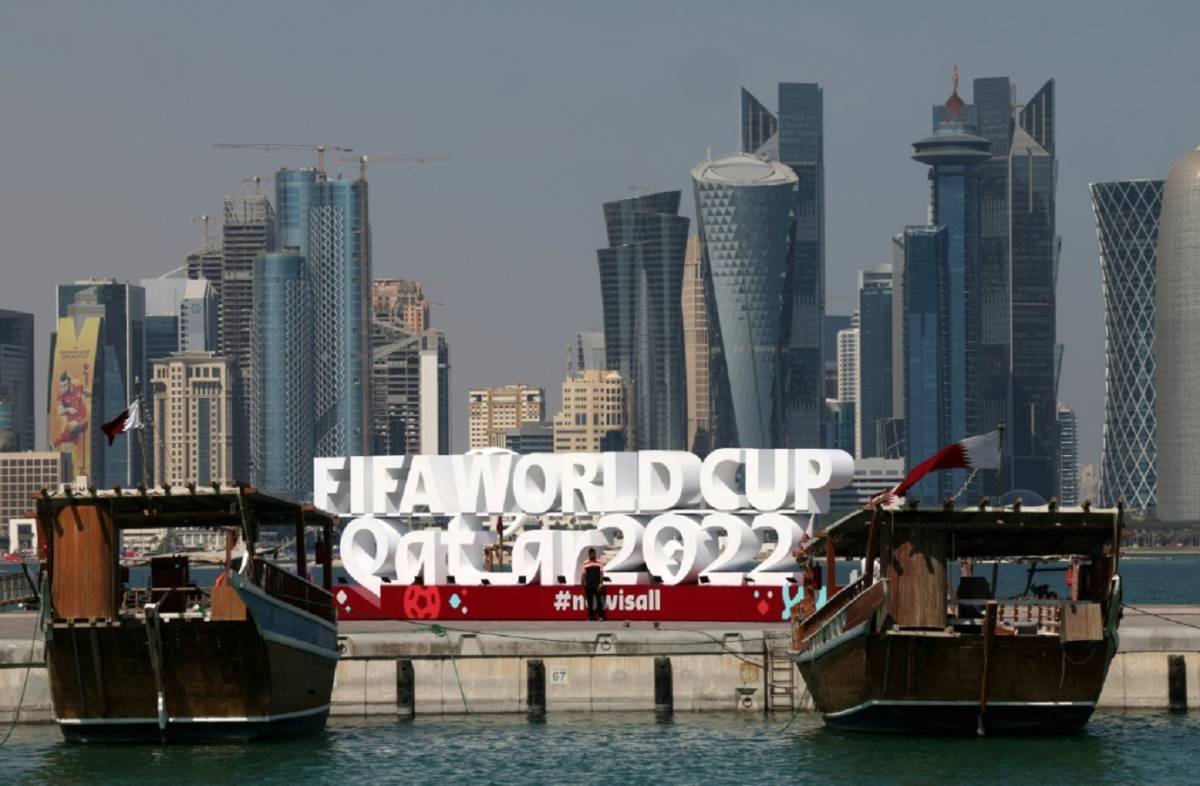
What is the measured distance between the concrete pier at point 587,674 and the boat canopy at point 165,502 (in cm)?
573

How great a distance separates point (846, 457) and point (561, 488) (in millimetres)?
7804

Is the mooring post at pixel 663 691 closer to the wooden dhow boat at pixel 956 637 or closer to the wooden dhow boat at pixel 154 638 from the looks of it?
the wooden dhow boat at pixel 956 637

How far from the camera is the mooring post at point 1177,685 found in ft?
167

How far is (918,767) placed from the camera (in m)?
45.1

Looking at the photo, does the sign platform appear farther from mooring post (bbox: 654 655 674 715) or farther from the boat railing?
the boat railing

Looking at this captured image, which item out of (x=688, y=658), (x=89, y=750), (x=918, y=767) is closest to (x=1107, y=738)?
(x=918, y=767)

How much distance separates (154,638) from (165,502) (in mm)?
2654

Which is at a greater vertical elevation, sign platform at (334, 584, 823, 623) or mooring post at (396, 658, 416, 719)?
sign platform at (334, 584, 823, 623)

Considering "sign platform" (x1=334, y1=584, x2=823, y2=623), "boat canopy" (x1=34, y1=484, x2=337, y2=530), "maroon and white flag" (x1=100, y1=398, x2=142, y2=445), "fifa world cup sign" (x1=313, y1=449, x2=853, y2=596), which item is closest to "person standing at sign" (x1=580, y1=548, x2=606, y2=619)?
"sign platform" (x1=334, y1=584, x2=823, y2=623)

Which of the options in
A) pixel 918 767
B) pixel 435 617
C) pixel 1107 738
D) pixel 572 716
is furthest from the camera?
pixel 435 617

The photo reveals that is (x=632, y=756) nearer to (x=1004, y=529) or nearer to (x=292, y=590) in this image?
(x=292, y=590)

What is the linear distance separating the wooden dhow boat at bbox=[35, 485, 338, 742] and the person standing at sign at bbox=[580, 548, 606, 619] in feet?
47.5

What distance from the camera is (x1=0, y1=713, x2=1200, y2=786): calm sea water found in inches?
1743

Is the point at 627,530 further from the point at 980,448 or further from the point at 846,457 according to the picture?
the point at 980,448
